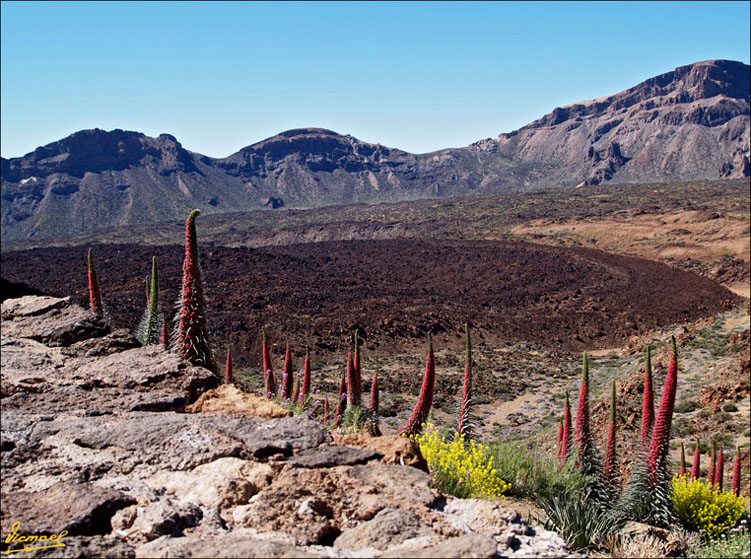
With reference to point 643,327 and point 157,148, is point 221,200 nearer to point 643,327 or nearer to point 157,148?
point 157,148

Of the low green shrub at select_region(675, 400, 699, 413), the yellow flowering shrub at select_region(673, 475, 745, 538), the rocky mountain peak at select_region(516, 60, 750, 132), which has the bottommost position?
the low green shrub at select_region(675, 400, 699, 413)

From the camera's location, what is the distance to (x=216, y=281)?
46812mm

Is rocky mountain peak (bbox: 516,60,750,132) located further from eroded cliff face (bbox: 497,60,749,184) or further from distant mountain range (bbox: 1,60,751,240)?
distant mountain range (bbox: 1,60,751,240)

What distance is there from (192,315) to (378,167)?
194376 millimetres

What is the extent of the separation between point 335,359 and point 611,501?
23.7 metres

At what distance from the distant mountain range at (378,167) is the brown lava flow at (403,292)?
83736 millimetres

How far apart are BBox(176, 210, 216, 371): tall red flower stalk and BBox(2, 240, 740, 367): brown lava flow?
24228mm

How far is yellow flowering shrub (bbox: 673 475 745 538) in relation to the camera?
26.1 ft

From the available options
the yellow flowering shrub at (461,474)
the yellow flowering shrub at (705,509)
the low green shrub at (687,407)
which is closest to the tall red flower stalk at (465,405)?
the yellow flowering shrub at (461,474)

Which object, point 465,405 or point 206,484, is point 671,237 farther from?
point 206,484

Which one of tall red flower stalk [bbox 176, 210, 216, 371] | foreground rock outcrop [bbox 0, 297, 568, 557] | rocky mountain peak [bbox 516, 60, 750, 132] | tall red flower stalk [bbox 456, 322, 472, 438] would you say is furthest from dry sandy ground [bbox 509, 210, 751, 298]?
rocky mountain peak [bbox 516, 60, 750, 132]

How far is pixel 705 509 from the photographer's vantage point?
8.15 m

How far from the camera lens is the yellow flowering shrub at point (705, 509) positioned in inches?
313

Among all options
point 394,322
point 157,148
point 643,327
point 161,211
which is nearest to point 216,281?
point 394,322
